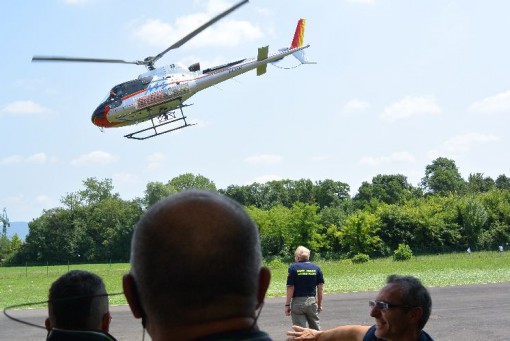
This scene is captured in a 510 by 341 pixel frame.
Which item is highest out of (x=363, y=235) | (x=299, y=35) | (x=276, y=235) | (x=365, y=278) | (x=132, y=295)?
(x=299, y=35)

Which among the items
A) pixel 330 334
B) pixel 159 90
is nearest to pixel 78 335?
pixel 330 334

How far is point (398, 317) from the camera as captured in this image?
368 cm

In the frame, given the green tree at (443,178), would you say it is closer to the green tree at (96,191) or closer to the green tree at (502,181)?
the green tree at (502,181)

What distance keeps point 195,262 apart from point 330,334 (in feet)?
8.45

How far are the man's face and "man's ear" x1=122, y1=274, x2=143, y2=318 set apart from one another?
99.1 inches

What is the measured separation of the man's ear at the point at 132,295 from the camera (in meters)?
1.42

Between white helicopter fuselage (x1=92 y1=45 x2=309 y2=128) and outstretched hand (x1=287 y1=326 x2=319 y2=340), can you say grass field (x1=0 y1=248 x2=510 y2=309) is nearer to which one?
white helicopter fuselage (x1=92 y1=45 x2=309 y2=128)

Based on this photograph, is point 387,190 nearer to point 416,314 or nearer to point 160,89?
point 160,89

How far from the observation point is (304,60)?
27125 mm

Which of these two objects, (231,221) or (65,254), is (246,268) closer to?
(231,221)

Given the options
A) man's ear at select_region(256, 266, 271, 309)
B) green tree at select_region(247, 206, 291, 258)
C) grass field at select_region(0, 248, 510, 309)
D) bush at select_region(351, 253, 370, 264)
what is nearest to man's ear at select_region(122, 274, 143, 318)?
man's ear at select_region(256, 266, 271, 309)

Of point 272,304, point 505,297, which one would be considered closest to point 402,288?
point 272,304

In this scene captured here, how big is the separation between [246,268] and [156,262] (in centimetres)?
20

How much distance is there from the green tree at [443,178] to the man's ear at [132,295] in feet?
415
